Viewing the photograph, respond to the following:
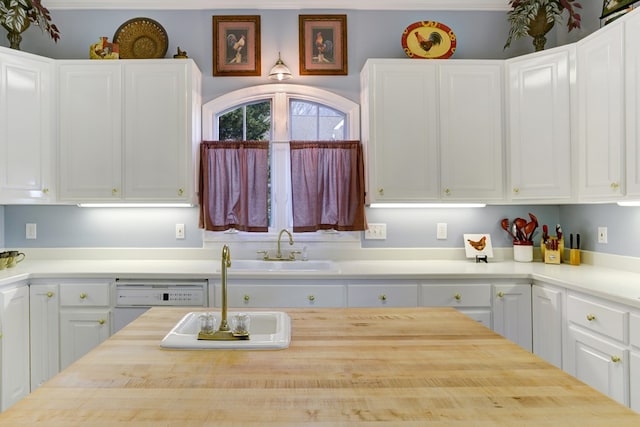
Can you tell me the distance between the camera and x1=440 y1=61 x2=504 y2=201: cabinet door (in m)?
3.00

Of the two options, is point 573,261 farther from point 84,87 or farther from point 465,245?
point 84,87

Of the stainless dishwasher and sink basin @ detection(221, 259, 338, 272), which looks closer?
the stainless dishwasher

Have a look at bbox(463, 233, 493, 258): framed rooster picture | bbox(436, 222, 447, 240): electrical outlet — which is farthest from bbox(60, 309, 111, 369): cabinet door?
bbox(463, 233, 493, 258): framed rooster picture

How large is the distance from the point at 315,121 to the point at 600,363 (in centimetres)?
243

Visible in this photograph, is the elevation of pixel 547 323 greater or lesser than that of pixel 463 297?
lesser

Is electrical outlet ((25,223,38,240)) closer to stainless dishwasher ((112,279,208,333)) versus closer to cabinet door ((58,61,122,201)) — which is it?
cabinet door ((58,61,122,201))

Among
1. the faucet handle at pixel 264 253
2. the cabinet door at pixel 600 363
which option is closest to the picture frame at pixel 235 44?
the faucet handle at pixel 264 253

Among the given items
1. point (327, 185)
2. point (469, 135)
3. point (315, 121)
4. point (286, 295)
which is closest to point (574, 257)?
point (469, 135)

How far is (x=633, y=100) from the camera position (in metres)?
2.28

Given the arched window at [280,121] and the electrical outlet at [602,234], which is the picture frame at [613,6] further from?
the arched window at [280,121]

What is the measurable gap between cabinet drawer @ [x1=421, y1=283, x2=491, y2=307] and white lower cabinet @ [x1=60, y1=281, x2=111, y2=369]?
2.02 meters

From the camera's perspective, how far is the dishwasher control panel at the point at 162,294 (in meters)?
2.70

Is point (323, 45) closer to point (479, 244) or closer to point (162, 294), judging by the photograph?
point (479, 244)

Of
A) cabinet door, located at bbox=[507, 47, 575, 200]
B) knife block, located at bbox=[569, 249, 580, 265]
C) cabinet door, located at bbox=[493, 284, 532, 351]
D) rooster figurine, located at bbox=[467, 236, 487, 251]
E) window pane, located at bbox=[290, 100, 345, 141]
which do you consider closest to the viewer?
cabinet door, located at bbox=[493, 284, 532, 351]
